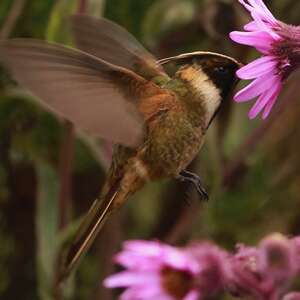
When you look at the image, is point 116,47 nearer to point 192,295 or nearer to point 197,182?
point 197,182

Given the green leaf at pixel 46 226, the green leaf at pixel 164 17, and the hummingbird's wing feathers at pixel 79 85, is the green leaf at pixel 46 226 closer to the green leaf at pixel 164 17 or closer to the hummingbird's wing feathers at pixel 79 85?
the green leaf at pixel 164 17

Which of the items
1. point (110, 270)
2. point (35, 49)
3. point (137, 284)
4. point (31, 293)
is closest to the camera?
point (137, 284)

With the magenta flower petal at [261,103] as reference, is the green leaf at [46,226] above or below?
below

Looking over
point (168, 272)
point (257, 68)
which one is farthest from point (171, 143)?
point (168, 272)

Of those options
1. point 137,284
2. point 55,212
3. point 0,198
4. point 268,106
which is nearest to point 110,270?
point 55,212

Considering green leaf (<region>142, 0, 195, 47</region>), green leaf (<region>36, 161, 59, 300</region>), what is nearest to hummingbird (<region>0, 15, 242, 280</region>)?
green leaf (<region>36, 161, 59, 300</region>)

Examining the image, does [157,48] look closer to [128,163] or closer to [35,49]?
[128,163]

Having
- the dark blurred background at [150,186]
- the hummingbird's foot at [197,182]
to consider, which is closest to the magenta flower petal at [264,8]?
the hummingbird's foot at [197,182]
